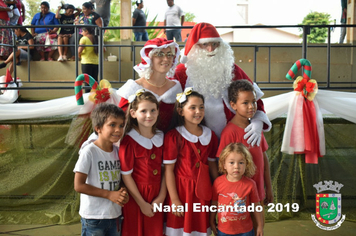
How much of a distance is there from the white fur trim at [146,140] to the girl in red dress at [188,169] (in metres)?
0.05

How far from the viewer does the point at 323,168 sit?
4.10 m

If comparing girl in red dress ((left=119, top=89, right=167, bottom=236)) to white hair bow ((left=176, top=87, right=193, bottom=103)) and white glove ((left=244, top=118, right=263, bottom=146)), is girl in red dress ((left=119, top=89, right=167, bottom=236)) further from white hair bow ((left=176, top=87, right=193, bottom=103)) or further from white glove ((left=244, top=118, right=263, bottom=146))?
white glove ((left=244, top=118, right=263, bottom=146))

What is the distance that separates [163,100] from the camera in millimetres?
2654

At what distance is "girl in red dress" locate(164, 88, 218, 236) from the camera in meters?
2.45

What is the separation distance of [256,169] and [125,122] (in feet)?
3.05

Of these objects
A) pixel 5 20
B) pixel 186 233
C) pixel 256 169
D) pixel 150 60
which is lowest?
pixel 186 233

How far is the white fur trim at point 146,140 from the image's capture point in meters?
2.45

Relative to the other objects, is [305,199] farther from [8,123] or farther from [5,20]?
[5,20]

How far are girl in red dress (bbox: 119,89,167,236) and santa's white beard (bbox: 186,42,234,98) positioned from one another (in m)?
0.43

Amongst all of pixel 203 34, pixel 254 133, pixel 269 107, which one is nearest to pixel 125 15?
pixel 269 107

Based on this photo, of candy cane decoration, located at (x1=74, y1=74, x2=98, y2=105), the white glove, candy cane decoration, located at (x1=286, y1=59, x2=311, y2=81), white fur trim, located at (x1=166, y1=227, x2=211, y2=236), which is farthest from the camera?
candy cane decoration, located at (x1=286, y1=59, x2=311, y2=81)

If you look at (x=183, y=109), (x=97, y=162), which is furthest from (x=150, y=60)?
(x=97, y=162)

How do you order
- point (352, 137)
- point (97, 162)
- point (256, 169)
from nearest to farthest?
1. point (97, 162)
2. point (256, 169)
3. point (352, 137)

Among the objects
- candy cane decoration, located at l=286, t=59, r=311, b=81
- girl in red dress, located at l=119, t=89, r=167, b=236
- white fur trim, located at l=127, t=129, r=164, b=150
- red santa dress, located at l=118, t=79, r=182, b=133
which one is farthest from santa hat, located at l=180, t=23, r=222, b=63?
candy cane decoration, located at l=286, t=59, r=311, b=81
